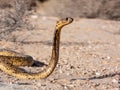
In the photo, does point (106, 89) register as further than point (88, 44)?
No

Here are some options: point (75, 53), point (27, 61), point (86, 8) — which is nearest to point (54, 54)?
point (27, 61)

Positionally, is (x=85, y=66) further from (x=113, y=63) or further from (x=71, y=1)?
(x=71, y=1)

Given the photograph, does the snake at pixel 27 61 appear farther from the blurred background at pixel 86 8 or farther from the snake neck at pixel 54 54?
the blurred background at pixel 86 8

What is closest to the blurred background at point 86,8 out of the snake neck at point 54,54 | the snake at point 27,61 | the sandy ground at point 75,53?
the sandy ground at point 75,53

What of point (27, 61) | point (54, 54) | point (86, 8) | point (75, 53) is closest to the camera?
point (54, 54)

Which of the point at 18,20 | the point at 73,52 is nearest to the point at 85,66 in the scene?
the point at 73,52

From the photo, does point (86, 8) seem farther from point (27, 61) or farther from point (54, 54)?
point (54, 54)

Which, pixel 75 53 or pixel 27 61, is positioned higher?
pixel 27 61
